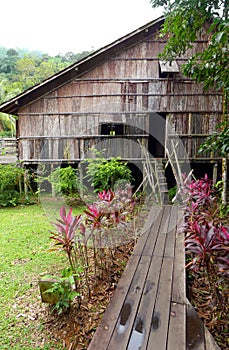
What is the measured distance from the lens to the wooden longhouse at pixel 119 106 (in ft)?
24.7

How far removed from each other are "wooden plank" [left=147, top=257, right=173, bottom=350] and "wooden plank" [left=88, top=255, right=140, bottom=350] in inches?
11.6

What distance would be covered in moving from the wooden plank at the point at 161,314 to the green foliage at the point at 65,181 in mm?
5020

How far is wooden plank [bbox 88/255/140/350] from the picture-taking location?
6.09 feet

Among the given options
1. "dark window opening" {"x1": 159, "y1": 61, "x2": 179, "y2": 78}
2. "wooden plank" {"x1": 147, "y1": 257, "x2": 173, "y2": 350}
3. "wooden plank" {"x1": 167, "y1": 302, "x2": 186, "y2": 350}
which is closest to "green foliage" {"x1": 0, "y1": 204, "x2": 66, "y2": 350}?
"wooden plank" {"x1": 147, "y1": 257, "x2": 173, "y2": 350}

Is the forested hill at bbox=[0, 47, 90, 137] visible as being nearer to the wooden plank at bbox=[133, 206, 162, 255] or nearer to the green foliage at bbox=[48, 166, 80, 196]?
the green foliage at bbox=[48, 166, 80, 196]

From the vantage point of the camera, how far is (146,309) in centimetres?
220

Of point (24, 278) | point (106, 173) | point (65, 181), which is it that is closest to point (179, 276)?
point (24, 278)

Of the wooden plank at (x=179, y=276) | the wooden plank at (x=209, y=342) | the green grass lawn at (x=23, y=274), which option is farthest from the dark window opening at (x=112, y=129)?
the wooden plank at (x=209, y=342)

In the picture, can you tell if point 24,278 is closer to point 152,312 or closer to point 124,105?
point 152,312

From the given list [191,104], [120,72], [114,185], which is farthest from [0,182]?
[191,104]

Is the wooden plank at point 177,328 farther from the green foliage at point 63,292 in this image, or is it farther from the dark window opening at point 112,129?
the dark window opening at point 112,129

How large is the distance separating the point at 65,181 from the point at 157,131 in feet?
12.1

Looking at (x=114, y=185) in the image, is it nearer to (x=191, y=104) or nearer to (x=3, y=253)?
(x=191, y=104)

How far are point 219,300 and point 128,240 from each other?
2.00 metres
